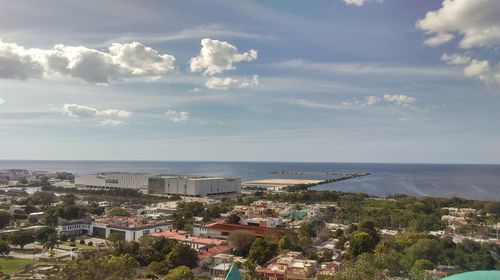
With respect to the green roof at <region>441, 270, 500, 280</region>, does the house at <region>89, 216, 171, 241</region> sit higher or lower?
lower

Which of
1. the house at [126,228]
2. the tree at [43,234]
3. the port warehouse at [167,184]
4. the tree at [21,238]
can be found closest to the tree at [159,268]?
the house at [126,228]

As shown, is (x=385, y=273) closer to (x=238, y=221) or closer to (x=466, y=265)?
(x=466, y=265)

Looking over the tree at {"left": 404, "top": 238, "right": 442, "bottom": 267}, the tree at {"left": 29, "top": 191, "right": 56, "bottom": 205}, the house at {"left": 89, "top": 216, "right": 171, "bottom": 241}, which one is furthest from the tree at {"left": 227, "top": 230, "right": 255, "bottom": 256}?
the tree at {"left": 29, "top": 191, "right": 56, "bottom": 205}

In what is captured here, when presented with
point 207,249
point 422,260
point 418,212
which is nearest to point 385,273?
point 422,260

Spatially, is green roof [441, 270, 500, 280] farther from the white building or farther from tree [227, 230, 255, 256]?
the white building

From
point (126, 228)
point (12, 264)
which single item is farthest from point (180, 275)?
point (126, 228)

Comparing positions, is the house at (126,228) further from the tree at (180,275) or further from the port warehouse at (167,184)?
the port warehouse at (167,184)
